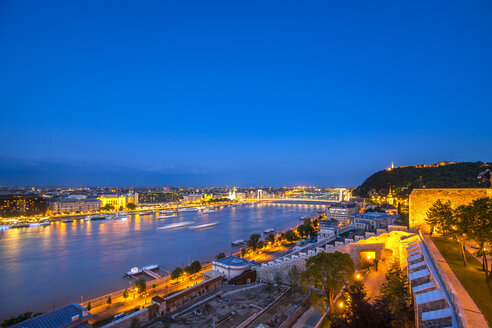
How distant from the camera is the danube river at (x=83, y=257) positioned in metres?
8.23

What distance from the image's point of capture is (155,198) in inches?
2216

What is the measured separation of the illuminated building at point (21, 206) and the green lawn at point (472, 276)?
3859cm

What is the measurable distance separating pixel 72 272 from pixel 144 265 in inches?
110

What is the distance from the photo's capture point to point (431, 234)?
5863 millimetres

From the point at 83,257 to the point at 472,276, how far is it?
48.0 feet

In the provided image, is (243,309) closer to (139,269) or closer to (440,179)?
(139,269)

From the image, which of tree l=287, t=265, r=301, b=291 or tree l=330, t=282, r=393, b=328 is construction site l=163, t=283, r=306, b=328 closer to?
tree l=287, t=265, r=301, b=291

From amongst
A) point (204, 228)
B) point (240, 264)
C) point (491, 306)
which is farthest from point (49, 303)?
point (204, 228)

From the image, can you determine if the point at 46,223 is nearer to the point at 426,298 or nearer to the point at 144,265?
the point at 144,265

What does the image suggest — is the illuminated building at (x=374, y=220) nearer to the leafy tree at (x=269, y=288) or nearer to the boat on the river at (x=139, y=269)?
the leafy tree at (x=269, y=288)

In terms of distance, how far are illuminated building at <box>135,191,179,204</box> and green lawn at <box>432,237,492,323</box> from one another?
178 feet

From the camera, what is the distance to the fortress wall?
5.91 m

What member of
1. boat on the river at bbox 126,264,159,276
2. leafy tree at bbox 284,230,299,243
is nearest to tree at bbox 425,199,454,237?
leafy tree at bbox 284,230,299,243

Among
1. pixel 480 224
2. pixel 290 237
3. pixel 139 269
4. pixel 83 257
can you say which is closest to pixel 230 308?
pixel 480 224
